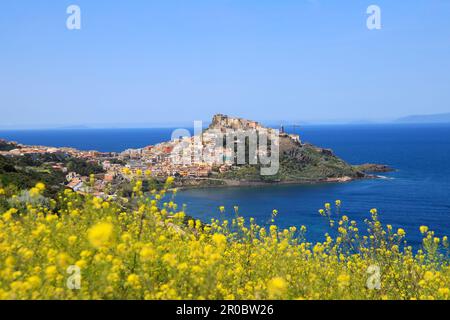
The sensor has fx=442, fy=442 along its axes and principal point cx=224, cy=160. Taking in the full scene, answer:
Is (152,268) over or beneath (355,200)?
over

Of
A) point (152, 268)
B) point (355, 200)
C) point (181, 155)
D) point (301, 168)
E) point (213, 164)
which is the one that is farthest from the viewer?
point (181, 155)

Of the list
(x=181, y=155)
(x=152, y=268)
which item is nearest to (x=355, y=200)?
(x=181, y=155)

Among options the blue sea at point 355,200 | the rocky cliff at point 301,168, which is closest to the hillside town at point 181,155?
the rocky cliff at point 301,168

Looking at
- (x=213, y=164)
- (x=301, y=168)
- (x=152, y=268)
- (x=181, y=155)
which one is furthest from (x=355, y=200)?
(x=152, y=268)

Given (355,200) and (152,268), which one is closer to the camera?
(152,268)

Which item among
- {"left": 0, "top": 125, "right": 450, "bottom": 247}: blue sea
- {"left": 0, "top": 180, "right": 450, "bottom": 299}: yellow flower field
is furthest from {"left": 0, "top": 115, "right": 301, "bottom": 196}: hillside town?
{"left": 0, "top": 180, "right": 450, "bottom": 299}: yellow flower field

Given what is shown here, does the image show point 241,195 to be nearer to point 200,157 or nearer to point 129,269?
point 200,157

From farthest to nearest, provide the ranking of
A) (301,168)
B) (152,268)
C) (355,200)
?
(301,168) < (355,200) < (152,268)

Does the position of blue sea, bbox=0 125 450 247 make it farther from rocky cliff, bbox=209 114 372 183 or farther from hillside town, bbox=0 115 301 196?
hillside town, bbox=0 115 301 196

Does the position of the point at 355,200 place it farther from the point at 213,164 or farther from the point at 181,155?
the point at 181,155

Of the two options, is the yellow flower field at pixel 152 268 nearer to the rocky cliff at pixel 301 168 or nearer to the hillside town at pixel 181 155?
the hillside town at pixel 181 155

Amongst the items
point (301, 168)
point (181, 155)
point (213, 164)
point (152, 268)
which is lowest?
point (301, 168)

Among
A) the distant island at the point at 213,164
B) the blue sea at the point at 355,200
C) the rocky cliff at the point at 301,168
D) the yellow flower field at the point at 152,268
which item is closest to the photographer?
the yellow flower field at the point at 152,268

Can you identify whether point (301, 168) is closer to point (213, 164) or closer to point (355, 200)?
point (213, 164)
